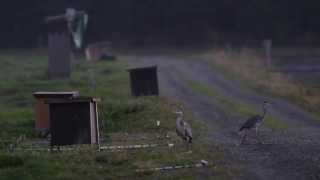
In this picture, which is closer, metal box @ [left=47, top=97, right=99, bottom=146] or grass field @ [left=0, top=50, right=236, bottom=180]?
grass field @ [left=0, top=50, right=236, bottom=180]

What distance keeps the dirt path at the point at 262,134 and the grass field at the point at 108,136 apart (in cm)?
50

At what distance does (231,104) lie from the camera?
28.3m

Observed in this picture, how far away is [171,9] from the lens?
8119 centimetres

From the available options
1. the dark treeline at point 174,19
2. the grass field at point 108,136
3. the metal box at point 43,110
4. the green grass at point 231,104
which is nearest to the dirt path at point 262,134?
the green grass at point 231,104

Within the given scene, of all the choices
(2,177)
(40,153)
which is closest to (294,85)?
(40,153)

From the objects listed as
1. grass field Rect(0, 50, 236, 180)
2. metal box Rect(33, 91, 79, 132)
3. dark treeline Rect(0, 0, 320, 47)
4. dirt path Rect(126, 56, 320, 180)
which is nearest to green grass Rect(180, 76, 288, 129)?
dirt path Rect(126, 56, 320, 180)

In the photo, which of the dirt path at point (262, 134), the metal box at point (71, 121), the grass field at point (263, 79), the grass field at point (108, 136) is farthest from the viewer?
the grass field at point (263, 79)

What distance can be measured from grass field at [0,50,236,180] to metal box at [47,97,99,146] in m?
0.34

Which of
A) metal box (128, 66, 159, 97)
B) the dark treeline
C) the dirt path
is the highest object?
the dark treeline

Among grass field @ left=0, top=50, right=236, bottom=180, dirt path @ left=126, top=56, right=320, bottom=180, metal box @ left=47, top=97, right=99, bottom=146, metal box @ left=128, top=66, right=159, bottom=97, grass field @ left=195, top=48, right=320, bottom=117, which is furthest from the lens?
grass field @ left=195, top=48, right=320, bottom=117

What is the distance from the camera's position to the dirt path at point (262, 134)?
1557cm

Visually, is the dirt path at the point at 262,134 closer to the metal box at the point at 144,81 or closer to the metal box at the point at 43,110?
the metal box at the point at 144,81

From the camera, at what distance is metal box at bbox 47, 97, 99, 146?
→ 56.9 feet

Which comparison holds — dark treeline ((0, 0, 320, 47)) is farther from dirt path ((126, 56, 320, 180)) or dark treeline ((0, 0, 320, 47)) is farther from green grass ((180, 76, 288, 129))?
green grass ((180, 76, 288, 129))
